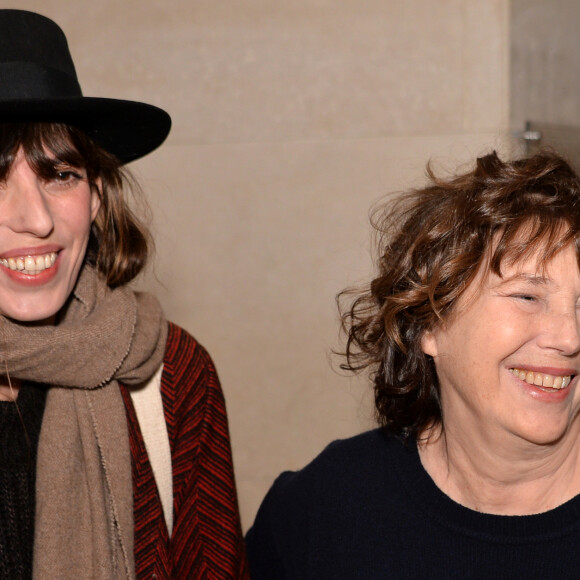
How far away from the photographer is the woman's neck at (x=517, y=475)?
61.0 inches

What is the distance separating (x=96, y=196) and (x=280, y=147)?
3.32 ft

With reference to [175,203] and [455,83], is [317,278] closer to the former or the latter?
[175,203]

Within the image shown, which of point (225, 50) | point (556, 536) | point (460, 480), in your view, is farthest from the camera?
point (225, 50)

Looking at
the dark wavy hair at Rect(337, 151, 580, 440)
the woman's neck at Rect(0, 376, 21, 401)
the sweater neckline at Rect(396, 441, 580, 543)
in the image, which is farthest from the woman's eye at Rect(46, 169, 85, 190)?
the sweater neckline at Rect(396, 441, 580, 543)

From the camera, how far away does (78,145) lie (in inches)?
68.9

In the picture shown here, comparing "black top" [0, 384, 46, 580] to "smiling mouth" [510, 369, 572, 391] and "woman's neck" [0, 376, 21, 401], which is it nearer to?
"woman's neck" [0, 376, 21, 401]

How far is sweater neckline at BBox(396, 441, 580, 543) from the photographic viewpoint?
154 centimetres

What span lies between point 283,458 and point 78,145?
4.80ft

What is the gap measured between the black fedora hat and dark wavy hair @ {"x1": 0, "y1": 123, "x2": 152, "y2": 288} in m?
0.03

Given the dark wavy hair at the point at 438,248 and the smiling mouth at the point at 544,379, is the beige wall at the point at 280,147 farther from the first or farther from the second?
the smiling mouth at the point at 544,379

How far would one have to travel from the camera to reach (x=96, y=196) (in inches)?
72.7

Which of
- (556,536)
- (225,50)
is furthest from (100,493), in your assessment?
(225,50)

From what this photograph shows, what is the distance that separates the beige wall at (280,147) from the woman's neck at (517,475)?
46.6 inches

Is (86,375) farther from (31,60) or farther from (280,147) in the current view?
(280,147)
